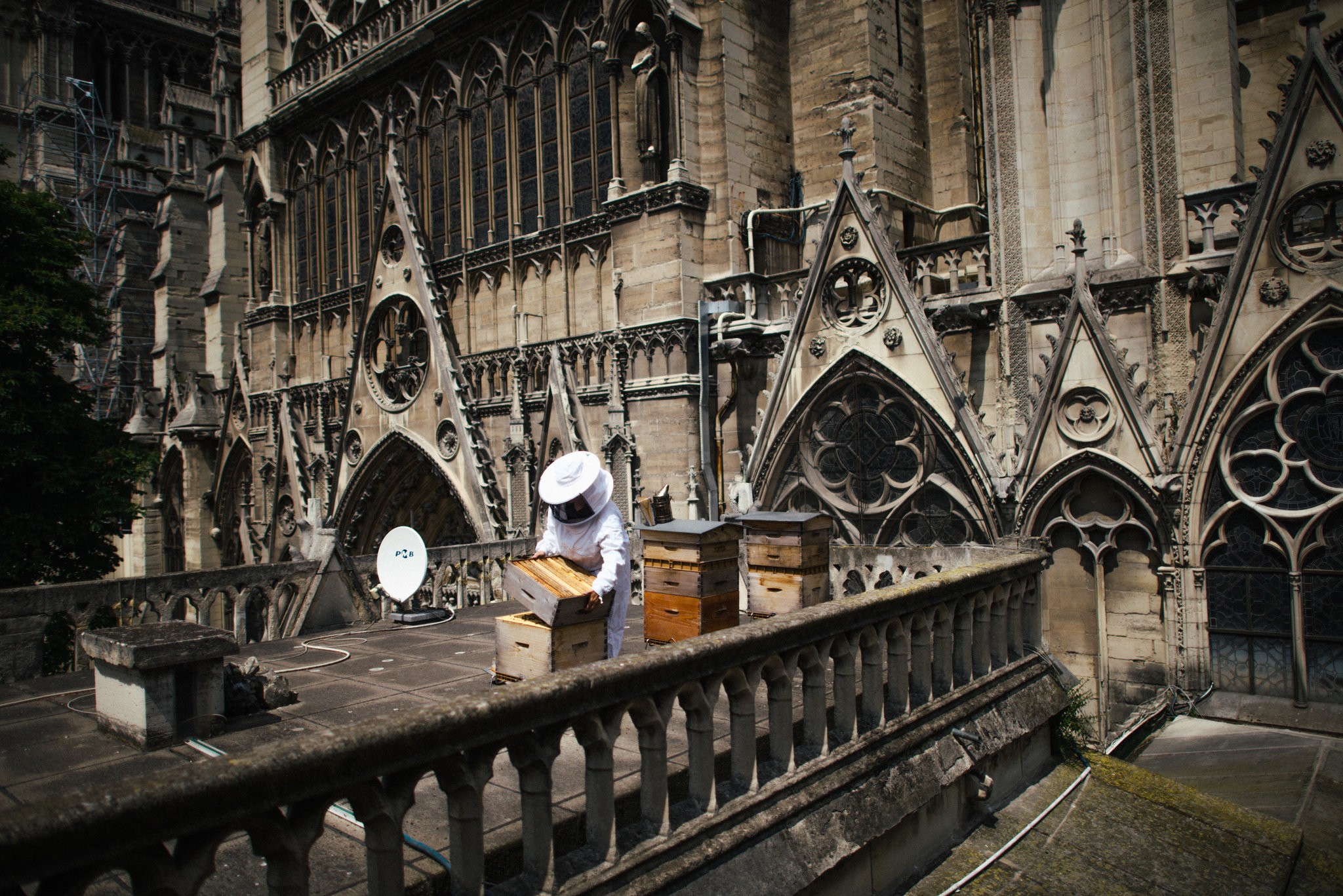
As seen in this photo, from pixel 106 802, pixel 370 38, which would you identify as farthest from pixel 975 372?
pixel 370 38

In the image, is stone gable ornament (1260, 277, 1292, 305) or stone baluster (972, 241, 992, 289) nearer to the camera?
stone gable ornament (1260, 277, 1292, 305)

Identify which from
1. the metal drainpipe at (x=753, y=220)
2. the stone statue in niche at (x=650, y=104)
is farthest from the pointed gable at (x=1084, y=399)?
the stone statue in niche at (x=650, y=104)

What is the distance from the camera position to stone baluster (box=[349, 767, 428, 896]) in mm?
2738

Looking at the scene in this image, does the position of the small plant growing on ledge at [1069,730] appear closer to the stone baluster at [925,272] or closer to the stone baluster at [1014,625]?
the stone baluster at [1014,625]

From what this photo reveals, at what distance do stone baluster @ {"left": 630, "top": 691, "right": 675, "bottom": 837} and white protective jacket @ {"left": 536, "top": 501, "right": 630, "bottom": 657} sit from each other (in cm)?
207

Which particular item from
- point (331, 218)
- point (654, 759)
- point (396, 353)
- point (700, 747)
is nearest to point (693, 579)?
point (700, 747)

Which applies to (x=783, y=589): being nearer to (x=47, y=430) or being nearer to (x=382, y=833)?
(x=382, y=833)

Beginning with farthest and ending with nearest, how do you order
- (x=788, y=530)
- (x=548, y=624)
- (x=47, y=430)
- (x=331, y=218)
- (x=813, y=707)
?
(x=331, y=218), (x=47, y=430), (x=788, y=530), (x=548, y=624), (x=813, y=707)

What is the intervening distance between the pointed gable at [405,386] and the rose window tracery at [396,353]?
21mm

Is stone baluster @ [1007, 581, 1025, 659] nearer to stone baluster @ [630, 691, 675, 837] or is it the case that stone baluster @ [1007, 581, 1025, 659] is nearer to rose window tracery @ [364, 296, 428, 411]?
stone baluster @ [630, 691, 675, 837]

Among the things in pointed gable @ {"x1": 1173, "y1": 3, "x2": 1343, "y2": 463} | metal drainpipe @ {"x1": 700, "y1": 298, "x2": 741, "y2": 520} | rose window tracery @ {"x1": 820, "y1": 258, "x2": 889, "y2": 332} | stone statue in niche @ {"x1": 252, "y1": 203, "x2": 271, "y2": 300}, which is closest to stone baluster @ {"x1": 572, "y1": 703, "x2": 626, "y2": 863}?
pointed gable @ {"x1": 1173, "y1": 3, "x2": 1343, "y2": 463}

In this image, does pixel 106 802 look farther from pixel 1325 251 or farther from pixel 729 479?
pixel 729 479

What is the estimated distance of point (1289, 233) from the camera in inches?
366

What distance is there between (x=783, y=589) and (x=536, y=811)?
5031 mm
